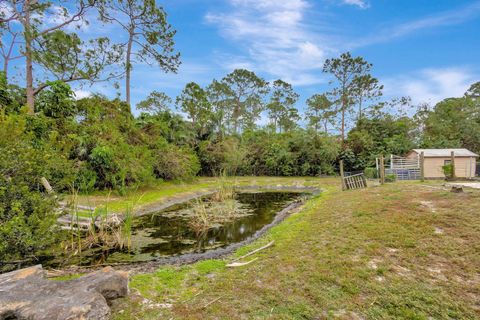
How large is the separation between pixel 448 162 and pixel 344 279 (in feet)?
60.9

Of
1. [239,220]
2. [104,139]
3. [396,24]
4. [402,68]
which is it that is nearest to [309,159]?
[402,68]

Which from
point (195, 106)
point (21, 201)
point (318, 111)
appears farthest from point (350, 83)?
point (21, 201)

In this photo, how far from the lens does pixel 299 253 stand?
4.26m

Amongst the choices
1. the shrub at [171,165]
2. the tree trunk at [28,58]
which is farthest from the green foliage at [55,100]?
the shrub at [171,165]

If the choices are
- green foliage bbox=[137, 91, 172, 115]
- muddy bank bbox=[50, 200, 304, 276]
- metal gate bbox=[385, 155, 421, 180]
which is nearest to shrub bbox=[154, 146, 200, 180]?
muddy bank bbox=[50, 200, 304, 276]

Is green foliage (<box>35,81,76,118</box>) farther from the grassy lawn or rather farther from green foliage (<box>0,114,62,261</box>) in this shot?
the grassy lawn

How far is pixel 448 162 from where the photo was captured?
1609cm

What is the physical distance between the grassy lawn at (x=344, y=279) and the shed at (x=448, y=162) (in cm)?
1394

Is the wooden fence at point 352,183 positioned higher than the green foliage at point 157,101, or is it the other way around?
the green foliage at point 157,101

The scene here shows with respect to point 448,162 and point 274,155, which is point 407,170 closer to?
point 448,162

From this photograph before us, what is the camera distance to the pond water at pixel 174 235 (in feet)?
16.9

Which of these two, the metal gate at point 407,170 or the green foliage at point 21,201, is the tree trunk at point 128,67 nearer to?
the green foliage at point 21,201

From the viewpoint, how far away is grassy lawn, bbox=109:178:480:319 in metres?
2.58

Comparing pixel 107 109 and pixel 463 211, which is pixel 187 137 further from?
pixel 463 211
